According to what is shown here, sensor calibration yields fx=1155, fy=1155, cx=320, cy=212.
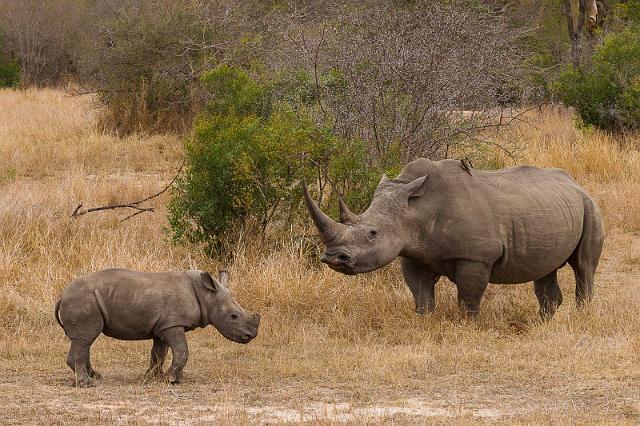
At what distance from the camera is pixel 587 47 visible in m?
22.0

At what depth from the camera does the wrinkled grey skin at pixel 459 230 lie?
8.69 m

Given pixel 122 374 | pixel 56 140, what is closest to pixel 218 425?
pixel 122 374

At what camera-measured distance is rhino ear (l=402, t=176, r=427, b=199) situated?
9023 millimetres

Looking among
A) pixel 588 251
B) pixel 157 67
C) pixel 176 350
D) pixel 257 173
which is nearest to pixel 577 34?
pixel 157 67

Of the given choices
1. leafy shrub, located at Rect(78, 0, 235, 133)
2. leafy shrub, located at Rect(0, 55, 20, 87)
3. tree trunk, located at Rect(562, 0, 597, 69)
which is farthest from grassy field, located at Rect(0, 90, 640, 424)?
leafy shrub, located at Rect(0, 55, 20, 87)

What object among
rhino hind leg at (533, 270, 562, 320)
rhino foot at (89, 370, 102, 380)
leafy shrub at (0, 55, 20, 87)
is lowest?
leafy shrub at (0, 55, 20, 87)

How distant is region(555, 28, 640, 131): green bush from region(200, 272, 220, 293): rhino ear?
36.3ft

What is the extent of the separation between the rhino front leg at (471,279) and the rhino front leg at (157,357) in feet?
8.22

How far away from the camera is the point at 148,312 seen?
7516 mm

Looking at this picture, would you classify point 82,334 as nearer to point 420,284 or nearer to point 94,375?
point 94,375

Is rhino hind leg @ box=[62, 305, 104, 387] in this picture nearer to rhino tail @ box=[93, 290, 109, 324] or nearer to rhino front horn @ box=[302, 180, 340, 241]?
rhino tail @ box=[93, 290, 109, 324]

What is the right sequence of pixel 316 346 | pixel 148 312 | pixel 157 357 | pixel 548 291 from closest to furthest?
pixel 148 312 → pixel 157 357 → pixel 316 346 → pixel 548 291

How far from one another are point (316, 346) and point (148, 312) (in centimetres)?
176

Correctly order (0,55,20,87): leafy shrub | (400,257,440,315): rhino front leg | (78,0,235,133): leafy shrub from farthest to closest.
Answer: (0,55,20,87): leafy shrub → (78,0,235,133): leafy shrub → (400,257,440,315): rhino front leg
